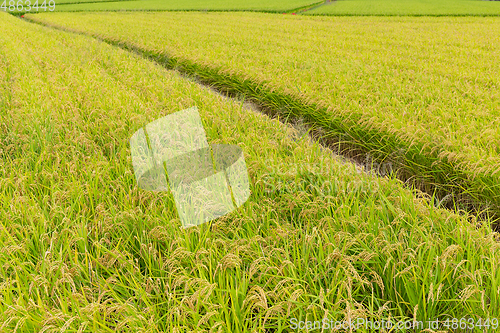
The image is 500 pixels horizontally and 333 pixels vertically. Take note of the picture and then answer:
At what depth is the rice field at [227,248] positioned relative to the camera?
1494 millimetres

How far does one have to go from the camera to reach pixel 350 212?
2236 millimetres

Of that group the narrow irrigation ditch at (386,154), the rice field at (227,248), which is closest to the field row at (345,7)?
the narrow irrigation ditch at (386,154)

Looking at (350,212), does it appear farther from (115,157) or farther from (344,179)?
(115,157)

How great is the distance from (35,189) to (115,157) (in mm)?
643

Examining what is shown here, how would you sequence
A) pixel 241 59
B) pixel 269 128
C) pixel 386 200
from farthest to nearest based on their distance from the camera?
pixel 241 59 < pixel 269 128 < pixel 386 200

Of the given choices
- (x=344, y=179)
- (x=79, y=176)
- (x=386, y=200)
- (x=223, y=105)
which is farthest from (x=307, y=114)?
(x=79, y=176)

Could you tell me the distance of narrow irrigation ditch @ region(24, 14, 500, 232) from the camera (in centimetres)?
302

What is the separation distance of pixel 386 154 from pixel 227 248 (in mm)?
2635

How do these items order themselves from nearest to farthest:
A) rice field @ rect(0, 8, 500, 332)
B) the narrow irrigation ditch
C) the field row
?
rice field @ rect(0, 8, 500, 332)
the narrow irrigation ditch
the field row

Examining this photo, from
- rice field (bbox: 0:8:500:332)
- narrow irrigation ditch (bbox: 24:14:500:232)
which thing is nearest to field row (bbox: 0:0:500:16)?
narrow irrigation ditch (bbox: 24:14:500:232)

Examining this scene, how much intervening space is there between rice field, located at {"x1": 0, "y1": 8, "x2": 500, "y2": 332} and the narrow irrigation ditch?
1.73 ft

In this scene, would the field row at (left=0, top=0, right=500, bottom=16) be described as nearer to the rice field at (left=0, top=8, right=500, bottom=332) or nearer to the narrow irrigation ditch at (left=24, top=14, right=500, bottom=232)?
the narrow irrigation ditch at (left=24, top=14, right=500, bottom=232)

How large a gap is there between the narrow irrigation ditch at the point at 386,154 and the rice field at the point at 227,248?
527 mm

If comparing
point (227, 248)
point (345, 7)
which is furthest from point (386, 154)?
point (345, 7)
